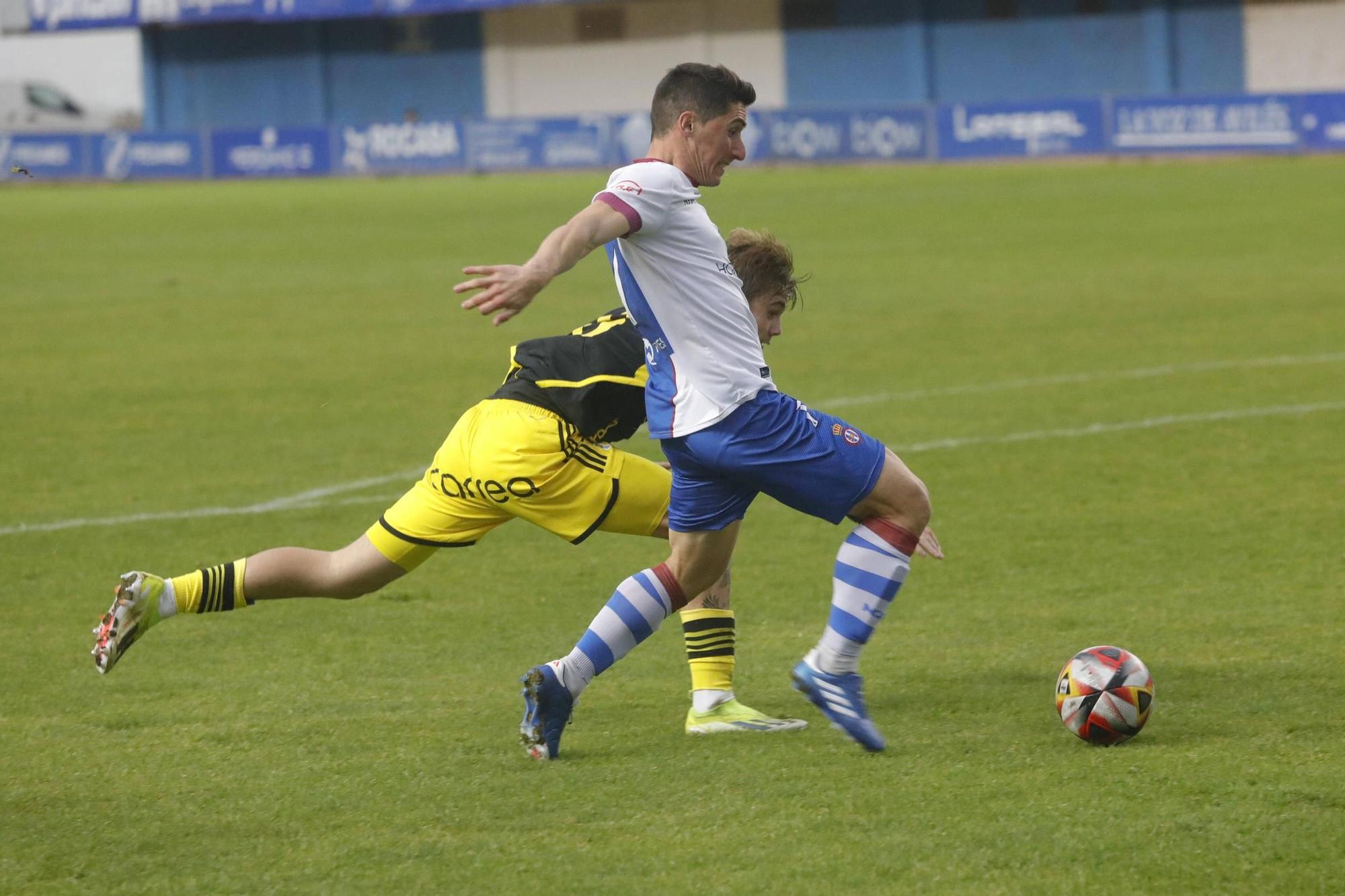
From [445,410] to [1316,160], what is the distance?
2570 cm

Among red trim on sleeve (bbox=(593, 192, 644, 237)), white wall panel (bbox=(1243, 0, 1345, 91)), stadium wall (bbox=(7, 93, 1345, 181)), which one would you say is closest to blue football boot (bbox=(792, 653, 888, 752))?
red trim on sleeve (bbox=(593, 192, 644, 237))

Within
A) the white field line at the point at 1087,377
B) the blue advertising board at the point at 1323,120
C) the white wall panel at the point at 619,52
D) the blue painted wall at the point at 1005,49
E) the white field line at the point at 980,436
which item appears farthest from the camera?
the white wall panel at the point at 619,52

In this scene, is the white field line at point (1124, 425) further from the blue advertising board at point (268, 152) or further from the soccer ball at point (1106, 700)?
the blue advertising board at point (268, 152)

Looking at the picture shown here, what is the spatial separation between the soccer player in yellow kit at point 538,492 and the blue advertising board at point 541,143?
36.9 meters

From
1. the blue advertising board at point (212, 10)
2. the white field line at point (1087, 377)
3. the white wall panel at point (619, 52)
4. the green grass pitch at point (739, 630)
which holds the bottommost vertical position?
the green grass pitch at point (739, 630)

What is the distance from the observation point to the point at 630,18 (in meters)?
50.3

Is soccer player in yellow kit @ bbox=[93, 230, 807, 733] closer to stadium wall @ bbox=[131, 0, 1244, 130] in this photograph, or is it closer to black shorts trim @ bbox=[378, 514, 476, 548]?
black shorts trim @ bbox=[378, 514, 476, 548]

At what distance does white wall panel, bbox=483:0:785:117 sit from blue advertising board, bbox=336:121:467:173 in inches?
287

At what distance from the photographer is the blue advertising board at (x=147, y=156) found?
151 ft

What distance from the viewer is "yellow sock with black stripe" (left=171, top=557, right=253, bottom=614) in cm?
528

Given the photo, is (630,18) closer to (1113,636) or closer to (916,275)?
(916,275)

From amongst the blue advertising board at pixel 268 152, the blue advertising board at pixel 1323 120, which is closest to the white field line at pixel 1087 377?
the blue advertising board at pixel 1323 120

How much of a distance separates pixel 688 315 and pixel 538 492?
0.78 metres

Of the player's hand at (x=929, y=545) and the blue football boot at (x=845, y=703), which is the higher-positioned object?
the player's hand at (x=929, y=545)
